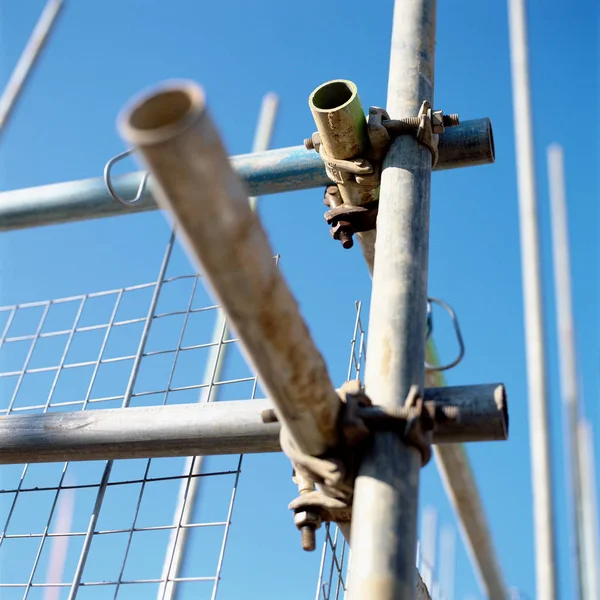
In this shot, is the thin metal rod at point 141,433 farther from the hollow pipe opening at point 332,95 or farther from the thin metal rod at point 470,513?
the thin metal rod at point 470,513

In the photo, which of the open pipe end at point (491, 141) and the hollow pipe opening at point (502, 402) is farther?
the open pipe end at point (491, 141)

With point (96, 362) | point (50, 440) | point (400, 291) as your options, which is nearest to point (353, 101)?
point (400, 291)

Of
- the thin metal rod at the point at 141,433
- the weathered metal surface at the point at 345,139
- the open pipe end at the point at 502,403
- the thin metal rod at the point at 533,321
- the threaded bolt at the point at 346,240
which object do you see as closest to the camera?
the open pipe end at the point at 502,403

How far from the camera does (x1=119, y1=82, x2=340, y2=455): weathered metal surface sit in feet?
2.88

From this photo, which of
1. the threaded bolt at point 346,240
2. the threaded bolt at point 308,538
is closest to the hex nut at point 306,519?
the threaded bolt at point 308,538

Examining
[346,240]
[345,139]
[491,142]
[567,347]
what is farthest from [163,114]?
[567,347]

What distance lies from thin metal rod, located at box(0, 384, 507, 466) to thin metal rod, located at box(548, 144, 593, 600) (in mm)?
2892

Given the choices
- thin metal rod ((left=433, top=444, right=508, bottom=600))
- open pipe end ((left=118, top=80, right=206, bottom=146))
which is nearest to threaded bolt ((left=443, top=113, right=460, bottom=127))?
open pipe end ((left=118, top=80, right=206, bottom=146))

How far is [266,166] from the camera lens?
2.42 metres

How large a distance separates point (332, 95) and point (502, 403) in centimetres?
95

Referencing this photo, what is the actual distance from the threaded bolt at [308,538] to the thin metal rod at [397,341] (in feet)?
0.56

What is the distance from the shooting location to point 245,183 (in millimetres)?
2469

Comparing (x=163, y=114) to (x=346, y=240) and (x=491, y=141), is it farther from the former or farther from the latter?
(x=491, y=141)

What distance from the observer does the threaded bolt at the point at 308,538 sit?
147cm
